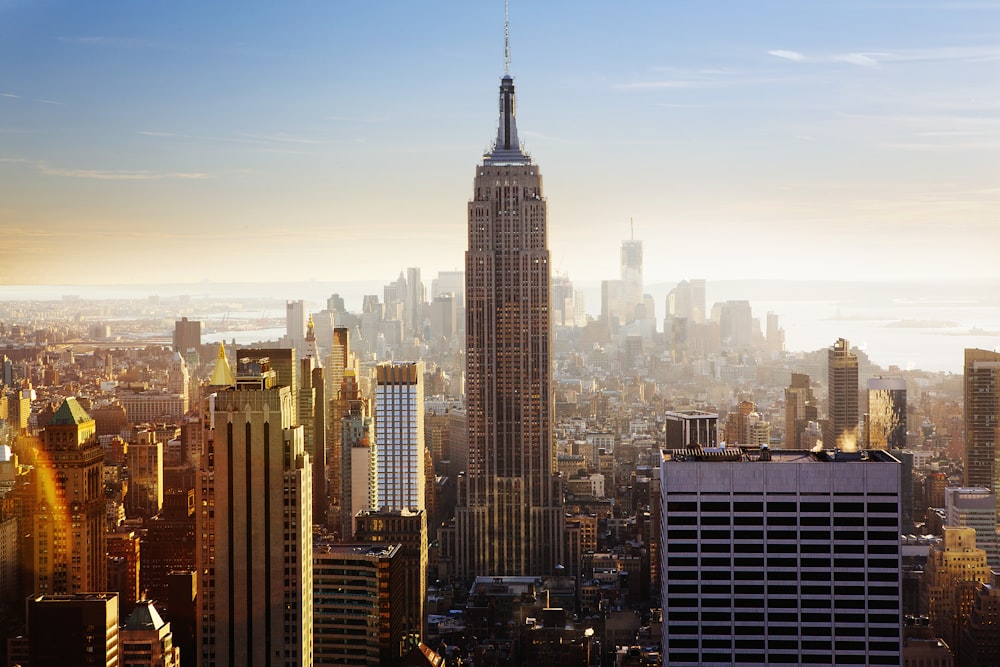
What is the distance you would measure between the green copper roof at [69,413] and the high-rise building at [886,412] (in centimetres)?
690

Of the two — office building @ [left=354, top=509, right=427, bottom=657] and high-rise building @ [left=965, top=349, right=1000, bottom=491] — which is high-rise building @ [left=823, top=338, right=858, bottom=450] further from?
office building @ [left=354, top=509, right=427, bottom=657]

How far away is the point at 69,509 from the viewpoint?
10.2m

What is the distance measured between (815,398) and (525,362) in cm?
645

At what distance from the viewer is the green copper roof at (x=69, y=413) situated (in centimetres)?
978

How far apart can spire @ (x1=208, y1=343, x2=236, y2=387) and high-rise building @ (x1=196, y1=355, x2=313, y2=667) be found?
180 mm

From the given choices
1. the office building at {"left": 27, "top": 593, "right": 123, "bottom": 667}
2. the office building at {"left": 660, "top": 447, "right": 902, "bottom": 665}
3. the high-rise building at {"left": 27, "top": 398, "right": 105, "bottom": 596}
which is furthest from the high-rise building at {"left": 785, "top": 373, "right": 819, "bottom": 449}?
the office building at {"left": 27, "top": 593, "right": 123, "bottom": 667}

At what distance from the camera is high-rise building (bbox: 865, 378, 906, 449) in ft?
39.2

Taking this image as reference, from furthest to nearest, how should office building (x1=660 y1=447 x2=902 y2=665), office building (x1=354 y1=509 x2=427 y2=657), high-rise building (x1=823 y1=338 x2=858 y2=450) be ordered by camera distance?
1. high-rise building (x1=823 y1=338 x2=858 y2=450)
2. office building (x1=354 y1=509 x2=427 y2=657)
3. office building (x1=660 y1=447 x2=902 y2=665)

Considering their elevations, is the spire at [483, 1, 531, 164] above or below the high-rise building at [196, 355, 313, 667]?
above

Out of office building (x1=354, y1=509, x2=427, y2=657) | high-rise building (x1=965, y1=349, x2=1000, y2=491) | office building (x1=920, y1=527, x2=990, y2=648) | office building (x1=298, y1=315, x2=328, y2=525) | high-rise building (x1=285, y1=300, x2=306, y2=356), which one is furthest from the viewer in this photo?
high-rise building (x1=965, y1=349, x2=1000, y2=491)

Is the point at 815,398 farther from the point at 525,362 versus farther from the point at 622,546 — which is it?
the point at 525,362

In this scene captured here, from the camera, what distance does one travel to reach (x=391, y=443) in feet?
54.6

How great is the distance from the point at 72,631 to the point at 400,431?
899cm

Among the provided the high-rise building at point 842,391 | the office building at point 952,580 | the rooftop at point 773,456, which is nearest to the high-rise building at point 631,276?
the high-rise building at point 842,391
